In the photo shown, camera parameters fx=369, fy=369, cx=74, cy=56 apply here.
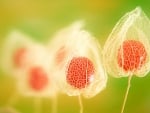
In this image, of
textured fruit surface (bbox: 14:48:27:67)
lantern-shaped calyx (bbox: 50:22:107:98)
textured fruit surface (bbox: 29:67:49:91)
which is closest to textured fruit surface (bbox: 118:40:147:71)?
lantern-shaped calyx (bbox: 50:22:107:98)

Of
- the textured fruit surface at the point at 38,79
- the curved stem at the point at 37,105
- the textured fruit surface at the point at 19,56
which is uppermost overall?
the textured fruit surface at the point at 19,56

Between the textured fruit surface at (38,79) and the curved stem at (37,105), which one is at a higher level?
the textured fruit surface at (38,79)

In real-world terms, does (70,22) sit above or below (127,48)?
above

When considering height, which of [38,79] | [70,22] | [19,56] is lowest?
[38,79]

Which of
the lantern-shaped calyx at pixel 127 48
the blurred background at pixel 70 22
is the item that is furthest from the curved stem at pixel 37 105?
the lantern-shaped calyx at pixel 127 48

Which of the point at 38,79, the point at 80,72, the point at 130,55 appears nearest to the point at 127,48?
the point at 130,55

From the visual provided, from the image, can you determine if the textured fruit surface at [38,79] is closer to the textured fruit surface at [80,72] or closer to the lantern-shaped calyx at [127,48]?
the textured fruit surface at [80,72]

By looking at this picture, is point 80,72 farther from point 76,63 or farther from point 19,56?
point 19,56
